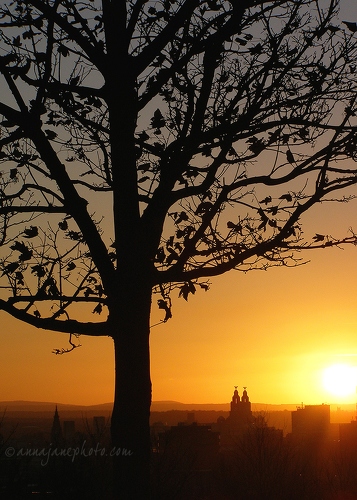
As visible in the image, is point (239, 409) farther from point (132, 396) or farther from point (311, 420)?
point (132, 396)

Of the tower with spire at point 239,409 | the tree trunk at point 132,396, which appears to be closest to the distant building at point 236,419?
the tower with spire at point 239,409

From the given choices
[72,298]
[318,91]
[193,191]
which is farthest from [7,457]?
[318,91]

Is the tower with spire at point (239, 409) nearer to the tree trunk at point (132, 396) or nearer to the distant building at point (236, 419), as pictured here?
the distant building at point (236, 419)

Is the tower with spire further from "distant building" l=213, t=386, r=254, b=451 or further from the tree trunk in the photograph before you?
the tree trunk

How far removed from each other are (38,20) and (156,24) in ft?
4.62

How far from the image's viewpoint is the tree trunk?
7.96 meters

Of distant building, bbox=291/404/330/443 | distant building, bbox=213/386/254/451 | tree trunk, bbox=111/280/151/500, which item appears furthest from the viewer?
distant building, bbox=291/404/330/443

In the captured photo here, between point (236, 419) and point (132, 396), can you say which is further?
point (236, 419)

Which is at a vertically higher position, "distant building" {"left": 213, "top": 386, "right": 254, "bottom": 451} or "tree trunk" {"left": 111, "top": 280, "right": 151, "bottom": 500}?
"distant building" {"left": 213, "top": 386, "right": 254, "bottom": 451}

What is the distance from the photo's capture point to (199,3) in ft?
30.0

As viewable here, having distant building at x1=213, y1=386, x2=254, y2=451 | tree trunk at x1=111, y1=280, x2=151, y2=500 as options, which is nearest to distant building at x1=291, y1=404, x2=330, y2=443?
distant building at x1=213, y1=386, x2=254, y2=451

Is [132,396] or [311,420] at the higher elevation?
[311,420]

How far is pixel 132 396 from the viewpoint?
26.7 feet

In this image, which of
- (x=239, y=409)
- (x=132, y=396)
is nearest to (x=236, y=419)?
(x=239, y=409)
